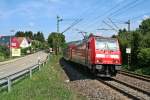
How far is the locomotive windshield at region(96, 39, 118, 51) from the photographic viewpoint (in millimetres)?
28228

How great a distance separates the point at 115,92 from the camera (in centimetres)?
1964

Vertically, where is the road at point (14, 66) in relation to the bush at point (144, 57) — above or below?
below

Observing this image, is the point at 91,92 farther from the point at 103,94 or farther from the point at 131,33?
the point at 131,33

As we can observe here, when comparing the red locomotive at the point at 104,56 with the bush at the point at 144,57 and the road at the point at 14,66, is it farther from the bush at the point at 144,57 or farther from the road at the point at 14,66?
the bush at the point at 144,57

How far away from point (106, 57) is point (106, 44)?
3.81 feet

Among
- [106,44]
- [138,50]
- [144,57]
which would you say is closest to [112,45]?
[106,44]

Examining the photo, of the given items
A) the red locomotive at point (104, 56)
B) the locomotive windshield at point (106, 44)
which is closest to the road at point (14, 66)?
the red locomotive at point (104, 56)

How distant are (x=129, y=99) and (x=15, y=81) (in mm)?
7257

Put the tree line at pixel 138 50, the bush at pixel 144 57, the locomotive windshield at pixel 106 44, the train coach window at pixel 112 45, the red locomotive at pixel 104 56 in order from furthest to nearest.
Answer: the tree line at pixel 138 50 → the bush at pixel 144 57 → the train coach window at pixel 112 45 → the locomotive windshield at pixel 106 44 → the red locomotive at pixel 104 56

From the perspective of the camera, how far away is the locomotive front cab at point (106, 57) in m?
27.5

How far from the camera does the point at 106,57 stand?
1091 inches

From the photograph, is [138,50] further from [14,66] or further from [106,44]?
[14,66]

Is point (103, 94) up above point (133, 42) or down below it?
below

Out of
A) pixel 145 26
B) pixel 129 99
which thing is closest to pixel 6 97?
pixel 129 99
